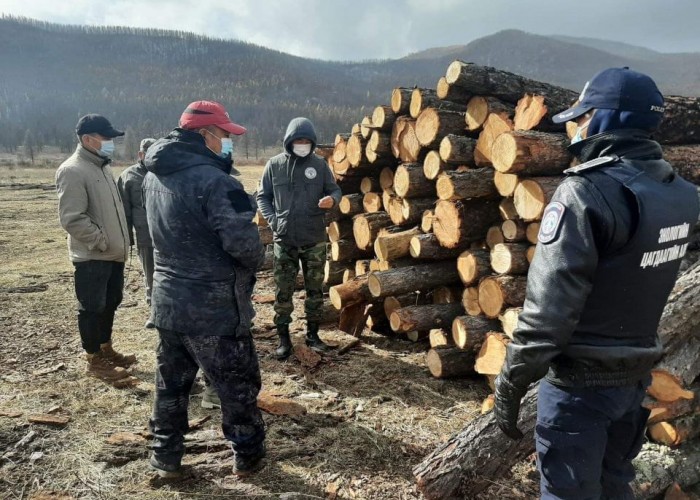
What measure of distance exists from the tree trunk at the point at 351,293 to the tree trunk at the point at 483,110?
2042 mm

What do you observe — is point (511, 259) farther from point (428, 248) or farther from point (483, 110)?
point (483, 110)

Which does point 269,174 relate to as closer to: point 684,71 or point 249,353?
point 249,353

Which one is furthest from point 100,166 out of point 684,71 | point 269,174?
point 684,71

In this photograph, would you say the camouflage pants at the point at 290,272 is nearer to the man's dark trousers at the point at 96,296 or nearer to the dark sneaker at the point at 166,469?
the man's dark trousers at the point at 96,296

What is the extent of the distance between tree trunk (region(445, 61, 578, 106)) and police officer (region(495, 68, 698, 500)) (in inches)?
110

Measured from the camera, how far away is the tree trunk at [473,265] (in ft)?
14.6

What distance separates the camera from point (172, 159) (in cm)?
279

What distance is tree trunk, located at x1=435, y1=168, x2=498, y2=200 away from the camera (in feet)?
14.5

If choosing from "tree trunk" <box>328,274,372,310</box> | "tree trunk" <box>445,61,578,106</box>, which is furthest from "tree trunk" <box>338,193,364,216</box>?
"tree trunk" <box>445,61,578,106</box>

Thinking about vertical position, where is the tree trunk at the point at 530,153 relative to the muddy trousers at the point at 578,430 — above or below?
above

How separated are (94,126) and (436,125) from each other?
10.8ft

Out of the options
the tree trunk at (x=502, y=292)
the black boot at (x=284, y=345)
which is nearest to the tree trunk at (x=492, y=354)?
the tree trunk at (x=502, y=292)

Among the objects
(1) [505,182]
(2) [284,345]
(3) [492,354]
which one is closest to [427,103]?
(1) [505,182]

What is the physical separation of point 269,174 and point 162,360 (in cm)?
265
